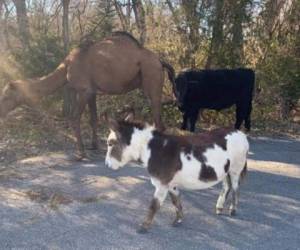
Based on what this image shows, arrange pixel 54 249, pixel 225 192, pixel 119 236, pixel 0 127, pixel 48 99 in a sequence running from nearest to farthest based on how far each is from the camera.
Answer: pixel 54 249 < pixel 119 236 < pixel 225 192 < pixel 0 127 < pixel 48 99

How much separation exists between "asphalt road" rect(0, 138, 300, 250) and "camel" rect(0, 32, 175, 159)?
127 centimetres

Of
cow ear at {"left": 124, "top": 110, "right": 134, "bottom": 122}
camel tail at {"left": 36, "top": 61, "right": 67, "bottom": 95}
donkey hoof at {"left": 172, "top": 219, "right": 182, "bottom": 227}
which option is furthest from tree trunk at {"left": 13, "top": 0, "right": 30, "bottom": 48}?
donkey hoof at {"left": 172, "top": 219, "right": 182, "bottom": 227}

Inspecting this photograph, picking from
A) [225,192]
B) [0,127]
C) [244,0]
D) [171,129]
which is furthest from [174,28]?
[225,192]

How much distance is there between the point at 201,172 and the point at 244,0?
26.5 feet

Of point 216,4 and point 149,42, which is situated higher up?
point 216,4

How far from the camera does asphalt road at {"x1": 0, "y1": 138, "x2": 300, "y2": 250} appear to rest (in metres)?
5.04

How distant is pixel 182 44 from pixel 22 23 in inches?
162

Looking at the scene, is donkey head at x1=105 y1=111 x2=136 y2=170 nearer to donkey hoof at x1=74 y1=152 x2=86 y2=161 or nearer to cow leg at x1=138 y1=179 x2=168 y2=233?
cow leg at x1=138 y1=179 x2=168 y2=233

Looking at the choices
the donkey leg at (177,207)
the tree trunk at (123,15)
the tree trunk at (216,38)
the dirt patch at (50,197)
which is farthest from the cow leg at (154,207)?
the tree trunk at (123,15)

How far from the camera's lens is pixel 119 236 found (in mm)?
5152

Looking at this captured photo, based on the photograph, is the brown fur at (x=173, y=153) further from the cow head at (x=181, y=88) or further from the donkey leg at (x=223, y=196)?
the cow head at (x=181, y=88)

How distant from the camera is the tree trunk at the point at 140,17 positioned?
41.9 feet

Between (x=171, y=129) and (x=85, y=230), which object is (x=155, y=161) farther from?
(x=171, y=129)

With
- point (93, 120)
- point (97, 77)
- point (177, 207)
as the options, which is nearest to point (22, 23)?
point (93, 120)
